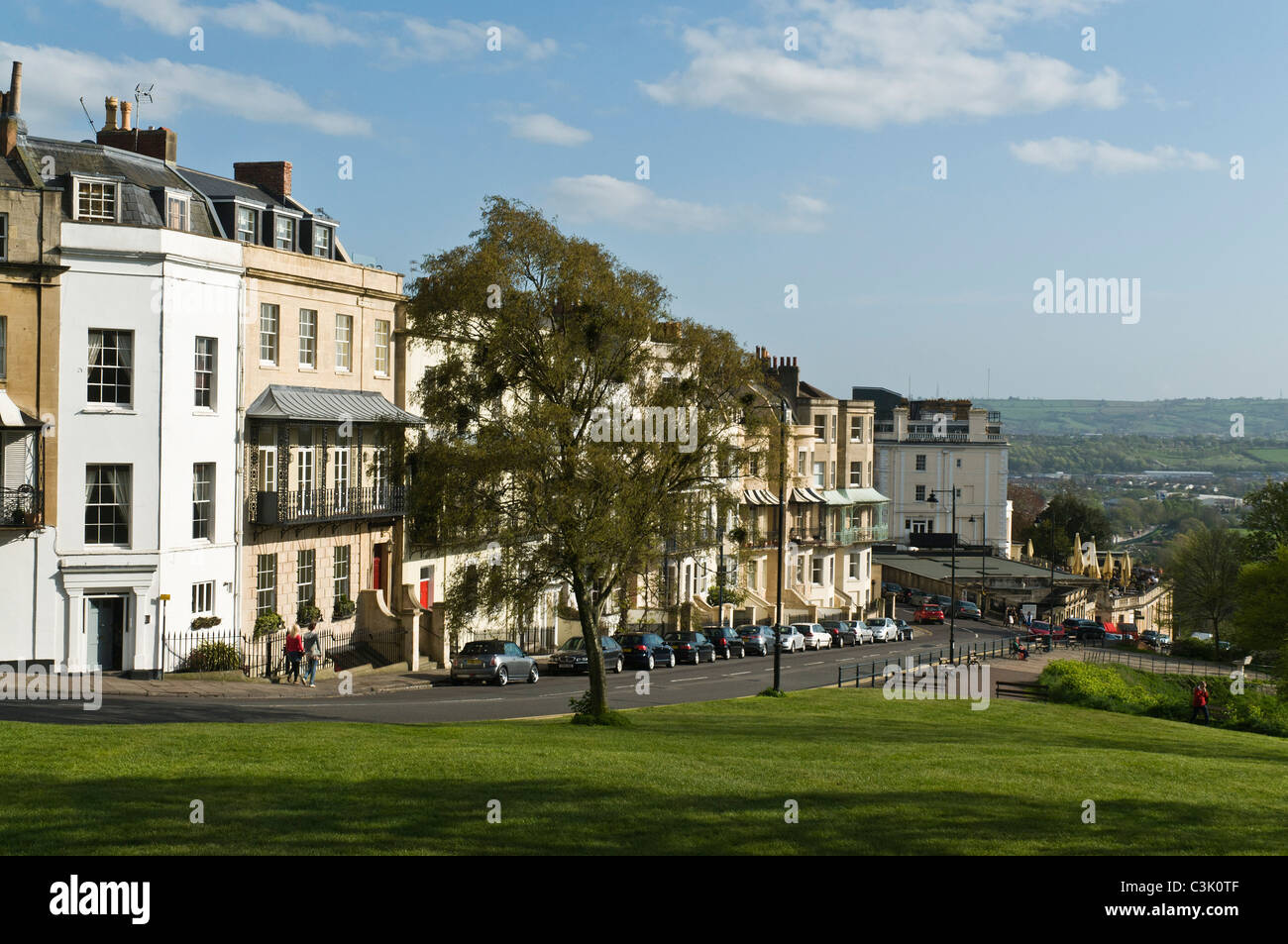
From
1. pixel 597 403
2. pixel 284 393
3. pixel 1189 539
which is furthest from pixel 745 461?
pixel 1189 539

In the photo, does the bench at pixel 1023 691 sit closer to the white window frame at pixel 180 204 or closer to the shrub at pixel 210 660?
the shrub at pixel 210 660

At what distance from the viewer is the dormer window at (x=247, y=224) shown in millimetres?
40919

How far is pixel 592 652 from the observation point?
29.8m

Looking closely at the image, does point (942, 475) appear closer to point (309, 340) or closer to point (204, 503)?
point (309, 340)

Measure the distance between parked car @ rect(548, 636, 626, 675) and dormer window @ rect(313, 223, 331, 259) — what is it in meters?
16.4

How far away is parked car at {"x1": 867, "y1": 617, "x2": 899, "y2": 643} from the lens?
226ft

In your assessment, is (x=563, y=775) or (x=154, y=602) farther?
(x=154, y=602)

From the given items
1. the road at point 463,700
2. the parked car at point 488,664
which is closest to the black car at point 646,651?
the road at point 463,700

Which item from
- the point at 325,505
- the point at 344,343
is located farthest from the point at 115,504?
the point at 344,343

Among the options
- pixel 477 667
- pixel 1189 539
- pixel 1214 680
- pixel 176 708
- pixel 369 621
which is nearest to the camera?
pixel 176 708

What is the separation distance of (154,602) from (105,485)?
11.7 feet
